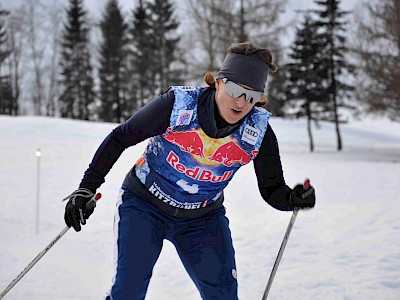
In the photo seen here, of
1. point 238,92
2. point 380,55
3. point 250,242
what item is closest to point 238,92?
point 238,92

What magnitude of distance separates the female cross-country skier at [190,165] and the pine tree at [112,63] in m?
31.0

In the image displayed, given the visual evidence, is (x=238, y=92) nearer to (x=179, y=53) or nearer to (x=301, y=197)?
(x=301, y=197)

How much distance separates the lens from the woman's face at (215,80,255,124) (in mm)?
2273

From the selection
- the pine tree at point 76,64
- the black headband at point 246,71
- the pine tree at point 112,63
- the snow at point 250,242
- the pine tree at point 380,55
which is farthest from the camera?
the pine tree at point 76,64

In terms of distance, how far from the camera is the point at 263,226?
20.3 feet

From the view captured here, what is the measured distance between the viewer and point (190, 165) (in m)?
2.38

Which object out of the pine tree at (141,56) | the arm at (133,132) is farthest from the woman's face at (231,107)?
the pine tree at (141,56)

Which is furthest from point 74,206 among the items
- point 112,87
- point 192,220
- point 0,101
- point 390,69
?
point 0,101

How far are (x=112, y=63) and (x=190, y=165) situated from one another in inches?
1260

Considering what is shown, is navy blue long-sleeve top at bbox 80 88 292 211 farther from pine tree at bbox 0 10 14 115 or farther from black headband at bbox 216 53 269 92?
pine tree at bbox 0 10 14 115

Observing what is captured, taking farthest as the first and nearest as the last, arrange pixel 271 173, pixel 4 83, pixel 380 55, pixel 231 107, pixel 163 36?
pixel 4 83, pixel 163 36, pixel 380 55, pixel 271 173, pixel 231 107

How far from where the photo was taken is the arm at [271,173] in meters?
2.51

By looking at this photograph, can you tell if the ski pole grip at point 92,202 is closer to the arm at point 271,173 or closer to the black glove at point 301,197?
the arm at point 271,173

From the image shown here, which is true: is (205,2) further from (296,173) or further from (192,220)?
(192,220)
